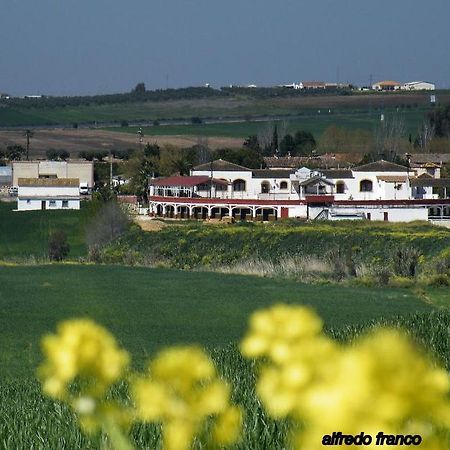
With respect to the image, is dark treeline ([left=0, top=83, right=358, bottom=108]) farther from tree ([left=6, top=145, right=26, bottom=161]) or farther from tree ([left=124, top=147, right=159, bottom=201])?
tree ([left=124, top=147, right=159, bottom=201])

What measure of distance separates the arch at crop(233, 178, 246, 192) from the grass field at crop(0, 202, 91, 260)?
Result: 9.17m

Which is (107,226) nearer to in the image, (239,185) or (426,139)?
(239,185)

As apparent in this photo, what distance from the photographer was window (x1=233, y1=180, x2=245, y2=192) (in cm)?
6391

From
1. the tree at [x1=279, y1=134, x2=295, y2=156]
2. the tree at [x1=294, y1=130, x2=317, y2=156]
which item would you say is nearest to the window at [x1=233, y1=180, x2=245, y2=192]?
the tree at [x1=279, y1=134, x2=295, y2=156]

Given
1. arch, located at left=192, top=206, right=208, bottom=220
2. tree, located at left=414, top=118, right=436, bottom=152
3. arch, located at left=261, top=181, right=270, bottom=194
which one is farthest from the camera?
tree, located at left=414, top=118, right=436, bottom=152

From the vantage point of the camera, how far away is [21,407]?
6.62 m

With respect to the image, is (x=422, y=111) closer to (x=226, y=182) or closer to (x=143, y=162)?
(x=143, y=162)

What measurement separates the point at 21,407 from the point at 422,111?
476 feet

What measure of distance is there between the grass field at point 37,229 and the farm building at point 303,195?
5531mm

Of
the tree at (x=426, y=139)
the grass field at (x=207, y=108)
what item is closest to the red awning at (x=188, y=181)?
the tree at (x=426, y=139)

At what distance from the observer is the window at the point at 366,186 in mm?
61219

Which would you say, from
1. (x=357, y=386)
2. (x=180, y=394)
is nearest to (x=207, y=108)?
(x=180, y=394)

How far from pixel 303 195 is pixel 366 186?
4.18 metres

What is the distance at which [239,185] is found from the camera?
64188mm
